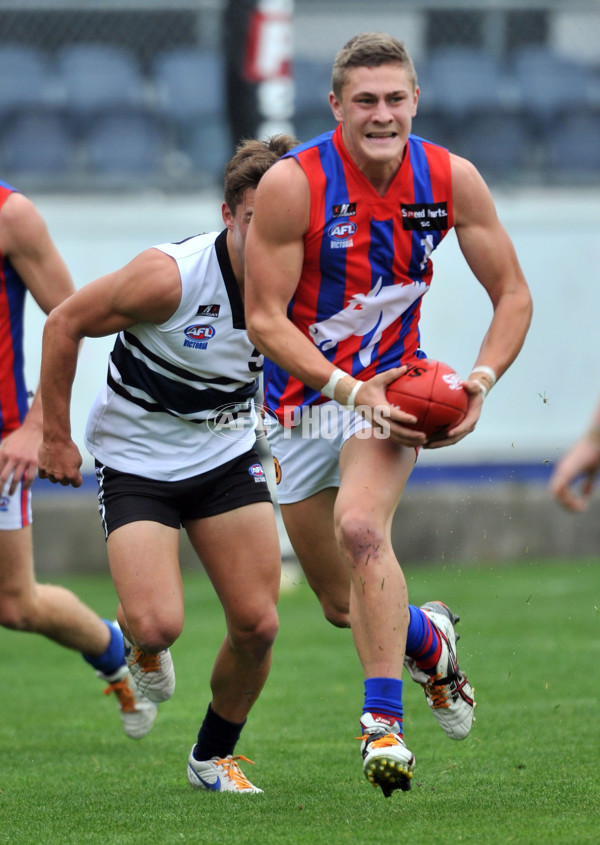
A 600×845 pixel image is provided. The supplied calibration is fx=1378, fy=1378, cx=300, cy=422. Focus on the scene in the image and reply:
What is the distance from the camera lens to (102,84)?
1317 centimetres

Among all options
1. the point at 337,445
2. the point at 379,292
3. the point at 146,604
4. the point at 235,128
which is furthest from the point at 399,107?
the point at 235,128

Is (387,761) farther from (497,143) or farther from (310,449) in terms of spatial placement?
(497,143)

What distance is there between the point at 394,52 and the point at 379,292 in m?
0.73

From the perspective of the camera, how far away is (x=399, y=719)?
3902 millimetres

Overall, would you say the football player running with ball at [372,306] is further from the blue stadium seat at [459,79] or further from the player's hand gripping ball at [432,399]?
the blue stadium seat at [459,79]

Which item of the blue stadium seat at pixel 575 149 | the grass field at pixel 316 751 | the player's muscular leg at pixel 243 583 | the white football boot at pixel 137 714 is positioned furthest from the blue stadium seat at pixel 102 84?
the player's muscular leg at pixel 243 583

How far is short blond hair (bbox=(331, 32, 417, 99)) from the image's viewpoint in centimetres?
410

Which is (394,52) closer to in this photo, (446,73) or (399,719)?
(399,719)

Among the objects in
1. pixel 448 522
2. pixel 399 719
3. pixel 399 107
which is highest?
pixel 399 107

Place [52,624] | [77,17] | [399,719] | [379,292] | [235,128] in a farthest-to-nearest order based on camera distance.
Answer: [77,17], [235,128], [52,624], [379,292], [399,719]

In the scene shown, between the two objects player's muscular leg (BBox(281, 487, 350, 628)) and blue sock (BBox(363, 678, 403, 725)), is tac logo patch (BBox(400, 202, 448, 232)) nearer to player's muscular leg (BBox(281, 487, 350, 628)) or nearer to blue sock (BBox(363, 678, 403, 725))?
player's muscular leg (BBox(281, 487, 350, 628))

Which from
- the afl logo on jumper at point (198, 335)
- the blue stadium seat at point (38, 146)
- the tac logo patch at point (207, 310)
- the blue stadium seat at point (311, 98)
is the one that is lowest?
the afl logo on jumper at point (198, 335)

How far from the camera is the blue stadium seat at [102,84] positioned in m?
13.0

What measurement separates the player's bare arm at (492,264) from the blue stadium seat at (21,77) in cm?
930
